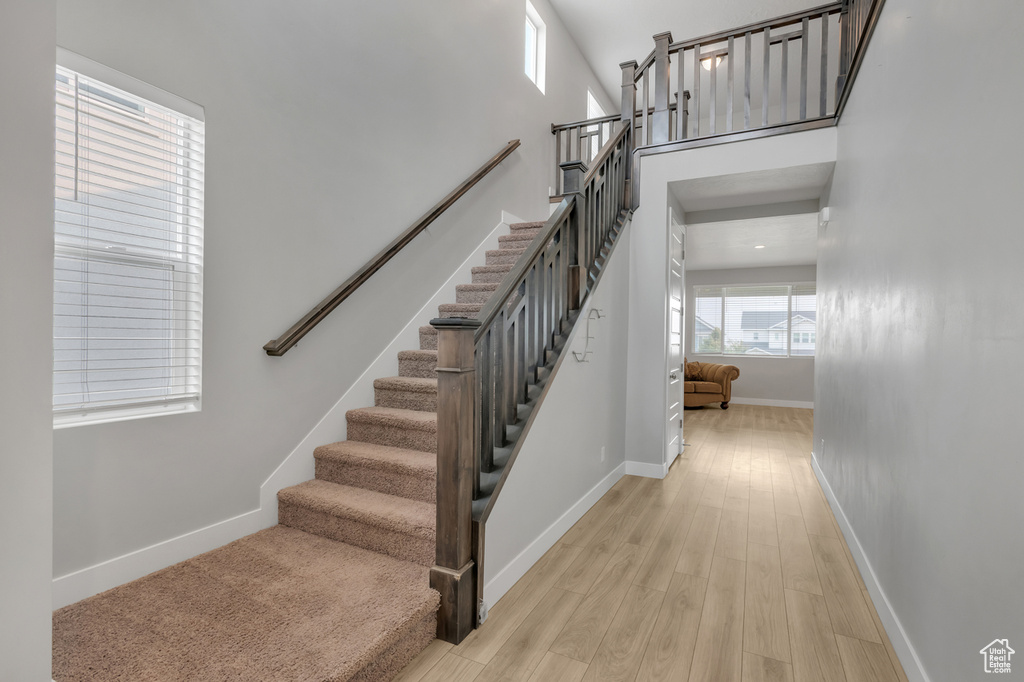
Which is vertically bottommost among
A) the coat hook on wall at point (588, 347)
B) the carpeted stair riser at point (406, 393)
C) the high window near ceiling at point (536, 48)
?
the carpeted stair riser at point (406, 393)

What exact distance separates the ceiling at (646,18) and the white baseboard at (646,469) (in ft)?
15.1

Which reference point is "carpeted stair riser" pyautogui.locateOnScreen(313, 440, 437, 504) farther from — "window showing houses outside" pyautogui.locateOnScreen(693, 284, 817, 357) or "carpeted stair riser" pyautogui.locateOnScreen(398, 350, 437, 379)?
"window showing houses outside" pyautogui.locateOnScreen(693, 284, 817, 357)

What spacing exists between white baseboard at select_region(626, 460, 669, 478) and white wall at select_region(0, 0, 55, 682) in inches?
144

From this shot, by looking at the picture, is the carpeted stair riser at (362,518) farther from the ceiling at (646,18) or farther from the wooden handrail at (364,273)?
the ceiling at (646,18)

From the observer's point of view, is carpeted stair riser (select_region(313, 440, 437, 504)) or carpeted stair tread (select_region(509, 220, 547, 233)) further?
carpeted stair tread (select_region(509, 220, 547, 233))

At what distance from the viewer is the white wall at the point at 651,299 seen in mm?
3965

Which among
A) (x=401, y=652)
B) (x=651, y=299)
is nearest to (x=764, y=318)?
(x=651, y=299)

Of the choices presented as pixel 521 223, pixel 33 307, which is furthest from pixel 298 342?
pixel 521 223

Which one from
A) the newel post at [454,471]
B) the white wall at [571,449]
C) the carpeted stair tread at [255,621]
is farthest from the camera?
the white wall at [571,449]

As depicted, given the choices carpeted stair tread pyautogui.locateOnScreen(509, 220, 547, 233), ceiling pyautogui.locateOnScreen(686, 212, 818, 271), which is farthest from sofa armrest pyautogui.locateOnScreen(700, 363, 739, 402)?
carpeted stair tread pyautogui.locateOnScreen(509, 220, 547, 233)

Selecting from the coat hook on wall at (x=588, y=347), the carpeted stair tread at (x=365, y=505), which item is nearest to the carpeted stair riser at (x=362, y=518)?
the carpeted stair tread at (x=365, y=505)

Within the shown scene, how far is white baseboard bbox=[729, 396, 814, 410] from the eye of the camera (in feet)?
28.2

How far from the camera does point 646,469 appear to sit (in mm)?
4098

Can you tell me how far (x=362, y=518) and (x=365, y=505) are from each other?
72mm
